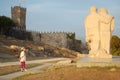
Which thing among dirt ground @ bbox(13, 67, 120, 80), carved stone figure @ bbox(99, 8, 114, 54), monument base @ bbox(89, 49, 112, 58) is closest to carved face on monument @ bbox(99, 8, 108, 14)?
carved stone figure @ bbox(99, 8, 114, 54)

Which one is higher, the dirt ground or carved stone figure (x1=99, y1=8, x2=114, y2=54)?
carved stone figure (x1=99, y1=8, x2=114, y2=54)

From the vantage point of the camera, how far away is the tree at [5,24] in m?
93.7

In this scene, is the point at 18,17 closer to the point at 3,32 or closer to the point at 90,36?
the point at 3,32

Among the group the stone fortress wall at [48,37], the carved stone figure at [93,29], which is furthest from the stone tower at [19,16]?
the carved stone figure at [93,29]

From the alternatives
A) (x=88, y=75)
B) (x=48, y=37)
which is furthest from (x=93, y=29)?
(x=48, y=37)

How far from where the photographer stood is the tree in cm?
9369

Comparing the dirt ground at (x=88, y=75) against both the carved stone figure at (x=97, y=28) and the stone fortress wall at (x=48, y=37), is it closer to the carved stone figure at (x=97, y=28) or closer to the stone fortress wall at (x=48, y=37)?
the carved stone figure at (x=97, y=28)

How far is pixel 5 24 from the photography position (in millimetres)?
95000

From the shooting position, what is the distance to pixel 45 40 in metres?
108

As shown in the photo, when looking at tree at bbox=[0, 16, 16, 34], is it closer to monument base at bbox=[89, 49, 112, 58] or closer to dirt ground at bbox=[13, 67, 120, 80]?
monument base at bbox=[89, 49, 112, 58]

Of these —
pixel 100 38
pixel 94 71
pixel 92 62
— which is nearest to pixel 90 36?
pixel 100 38

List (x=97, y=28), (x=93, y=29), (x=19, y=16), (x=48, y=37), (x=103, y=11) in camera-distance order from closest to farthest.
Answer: (x=97, y=28) < (x=93, y=29) < (x=103, y=11) < (x=48, y=37) < (x=19, y=16)

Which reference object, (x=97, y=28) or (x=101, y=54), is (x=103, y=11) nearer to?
(x=97, y=28)

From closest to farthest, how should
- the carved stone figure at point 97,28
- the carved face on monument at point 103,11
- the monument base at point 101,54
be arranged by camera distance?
the monument base at point 101,54 < the carved stone figure at point 97,28 < the carved face on monument at point 103,11
